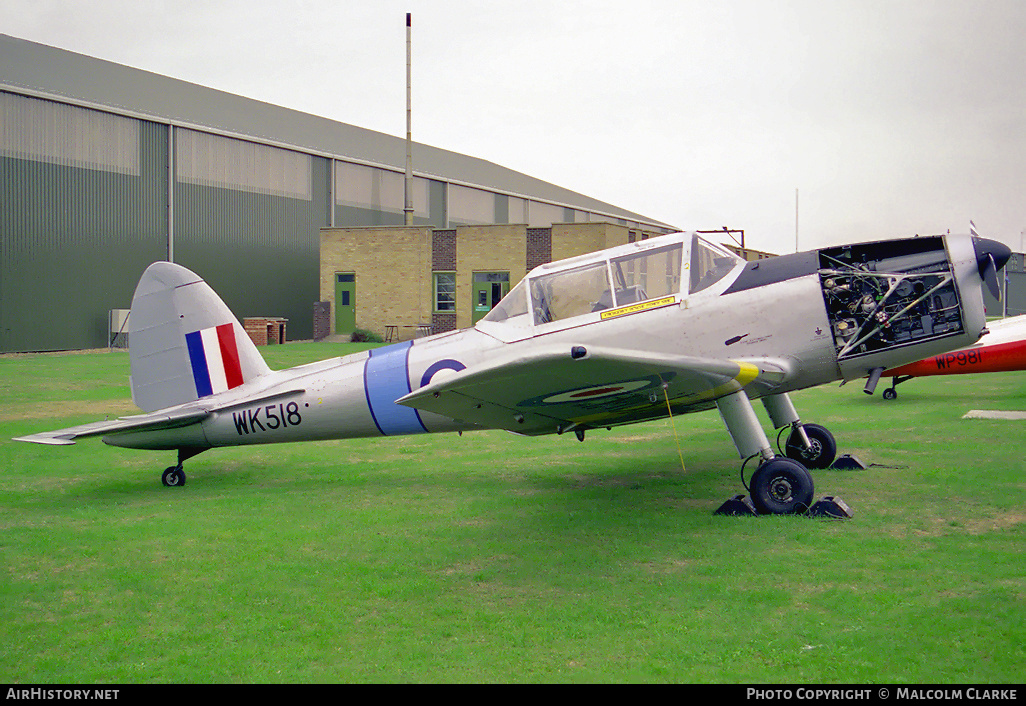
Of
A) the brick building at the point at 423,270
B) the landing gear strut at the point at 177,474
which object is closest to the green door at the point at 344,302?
the brick building at the point at 423,270

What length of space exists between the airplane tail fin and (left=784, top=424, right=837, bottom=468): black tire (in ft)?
18.8

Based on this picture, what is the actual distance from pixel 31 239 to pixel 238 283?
385 inches

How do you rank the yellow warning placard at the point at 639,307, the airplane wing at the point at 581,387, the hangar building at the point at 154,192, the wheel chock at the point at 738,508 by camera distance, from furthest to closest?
the hangar building at the point at 154,192, the yellow warning placard at the point at 639,307, the wheel chock at the point at 738,508, the airplane wing at the point at 581,387

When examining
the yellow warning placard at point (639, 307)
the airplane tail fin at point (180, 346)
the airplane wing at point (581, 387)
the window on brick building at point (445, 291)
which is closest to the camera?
the airplane wing at point (581, 387)

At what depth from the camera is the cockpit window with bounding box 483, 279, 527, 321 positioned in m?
7.53

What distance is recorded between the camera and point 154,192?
32.6 meters

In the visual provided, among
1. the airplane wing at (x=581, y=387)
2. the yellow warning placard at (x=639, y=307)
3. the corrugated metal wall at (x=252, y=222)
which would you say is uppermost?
the corrugated metal wall at (x=252, y=222)

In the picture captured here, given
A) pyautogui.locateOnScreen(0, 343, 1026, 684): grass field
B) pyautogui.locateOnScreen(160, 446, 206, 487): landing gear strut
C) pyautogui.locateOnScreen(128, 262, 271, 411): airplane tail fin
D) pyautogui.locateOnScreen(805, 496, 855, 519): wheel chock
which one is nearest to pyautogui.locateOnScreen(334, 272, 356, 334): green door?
pyautogui.locateOnScreen(0, 343, 1026, 684): grass field

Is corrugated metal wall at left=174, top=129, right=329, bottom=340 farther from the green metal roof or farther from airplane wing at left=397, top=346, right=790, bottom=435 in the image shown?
airplane wing at left=397, top=346, right=790, bottom=435

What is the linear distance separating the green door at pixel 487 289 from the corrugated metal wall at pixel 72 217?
1370cm

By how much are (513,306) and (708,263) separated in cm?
184

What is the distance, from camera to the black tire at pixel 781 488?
20.9ft

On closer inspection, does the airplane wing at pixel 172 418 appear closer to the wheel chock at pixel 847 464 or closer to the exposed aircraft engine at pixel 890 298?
the exposed aircraft engine at pixel 890 298

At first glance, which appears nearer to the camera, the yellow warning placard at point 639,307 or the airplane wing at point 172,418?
the yellow warning placard at point 639,307
